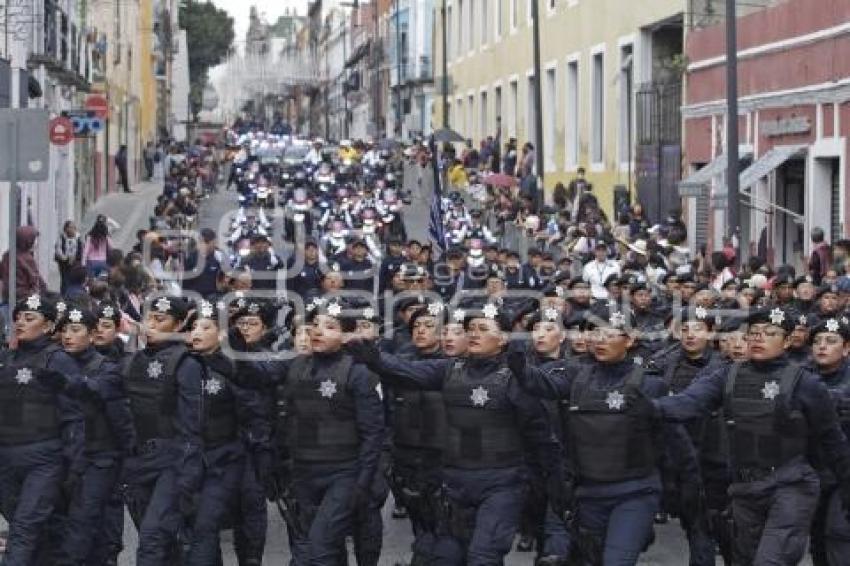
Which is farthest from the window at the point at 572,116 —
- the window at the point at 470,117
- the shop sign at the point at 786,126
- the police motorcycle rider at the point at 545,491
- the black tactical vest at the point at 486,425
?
the black tactical vest at the point at 486,425

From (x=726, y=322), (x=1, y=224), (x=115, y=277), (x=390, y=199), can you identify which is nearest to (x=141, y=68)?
(x=390, y=199)

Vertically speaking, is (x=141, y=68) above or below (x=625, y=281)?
above

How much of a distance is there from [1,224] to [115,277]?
846 cm

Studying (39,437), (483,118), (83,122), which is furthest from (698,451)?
(483,118)

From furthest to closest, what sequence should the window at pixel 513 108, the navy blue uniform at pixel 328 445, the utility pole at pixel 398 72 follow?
the utility pole at pixel 398 72
the window at pixel 513 108
the navy blue uniform at pixel 328 445

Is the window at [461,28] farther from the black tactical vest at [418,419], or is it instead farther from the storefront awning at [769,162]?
the black tactical vest at [418,419]

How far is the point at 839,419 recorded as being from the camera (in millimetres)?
11039

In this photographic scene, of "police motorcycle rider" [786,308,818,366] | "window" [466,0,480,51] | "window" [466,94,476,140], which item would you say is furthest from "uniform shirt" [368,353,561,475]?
"window" [466,94,476,140]

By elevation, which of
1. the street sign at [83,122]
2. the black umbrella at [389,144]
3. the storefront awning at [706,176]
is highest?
the black umbrella at [389,144]

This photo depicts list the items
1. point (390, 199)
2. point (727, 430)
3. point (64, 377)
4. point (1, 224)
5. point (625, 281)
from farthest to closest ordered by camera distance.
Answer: point (390, 199) < point (1, 224) < point (625, 281) < point (64, 377) < point (727, 430)

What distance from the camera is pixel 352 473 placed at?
11.0 metres

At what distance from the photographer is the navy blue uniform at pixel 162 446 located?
10.9m

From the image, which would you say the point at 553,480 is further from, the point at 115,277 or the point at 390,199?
the point at 390,199

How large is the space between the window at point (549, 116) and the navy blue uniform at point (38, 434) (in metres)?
33.6
